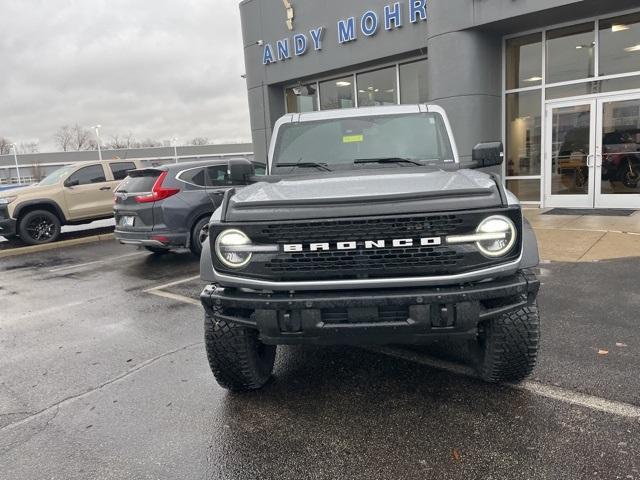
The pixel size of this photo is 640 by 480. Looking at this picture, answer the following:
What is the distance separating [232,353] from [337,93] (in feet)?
43.0

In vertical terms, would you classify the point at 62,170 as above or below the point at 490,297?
above

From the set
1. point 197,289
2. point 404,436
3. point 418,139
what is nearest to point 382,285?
point 404,436

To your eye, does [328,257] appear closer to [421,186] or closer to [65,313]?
[421,186]

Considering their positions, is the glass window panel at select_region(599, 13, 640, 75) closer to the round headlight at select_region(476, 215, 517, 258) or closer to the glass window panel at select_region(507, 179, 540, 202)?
the glass window panel at select_region(507, 179, 540, 202)

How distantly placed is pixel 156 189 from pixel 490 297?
6.45 m

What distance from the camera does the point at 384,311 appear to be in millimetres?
2689

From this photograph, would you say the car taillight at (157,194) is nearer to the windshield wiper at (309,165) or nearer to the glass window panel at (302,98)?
the windshield wiper at (309,165)

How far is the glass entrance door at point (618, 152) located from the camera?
10.3m

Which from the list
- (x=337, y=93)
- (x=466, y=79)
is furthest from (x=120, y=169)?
(x=466, y=79)

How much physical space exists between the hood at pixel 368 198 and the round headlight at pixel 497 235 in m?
0.10

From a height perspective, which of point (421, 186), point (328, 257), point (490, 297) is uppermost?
point (421, 186)

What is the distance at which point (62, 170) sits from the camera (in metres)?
11.6

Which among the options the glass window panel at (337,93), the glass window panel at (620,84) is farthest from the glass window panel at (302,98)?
the glass window panel at (620,84)

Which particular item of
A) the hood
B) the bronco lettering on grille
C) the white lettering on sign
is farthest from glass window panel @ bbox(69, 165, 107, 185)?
the bronco lettering on grille
